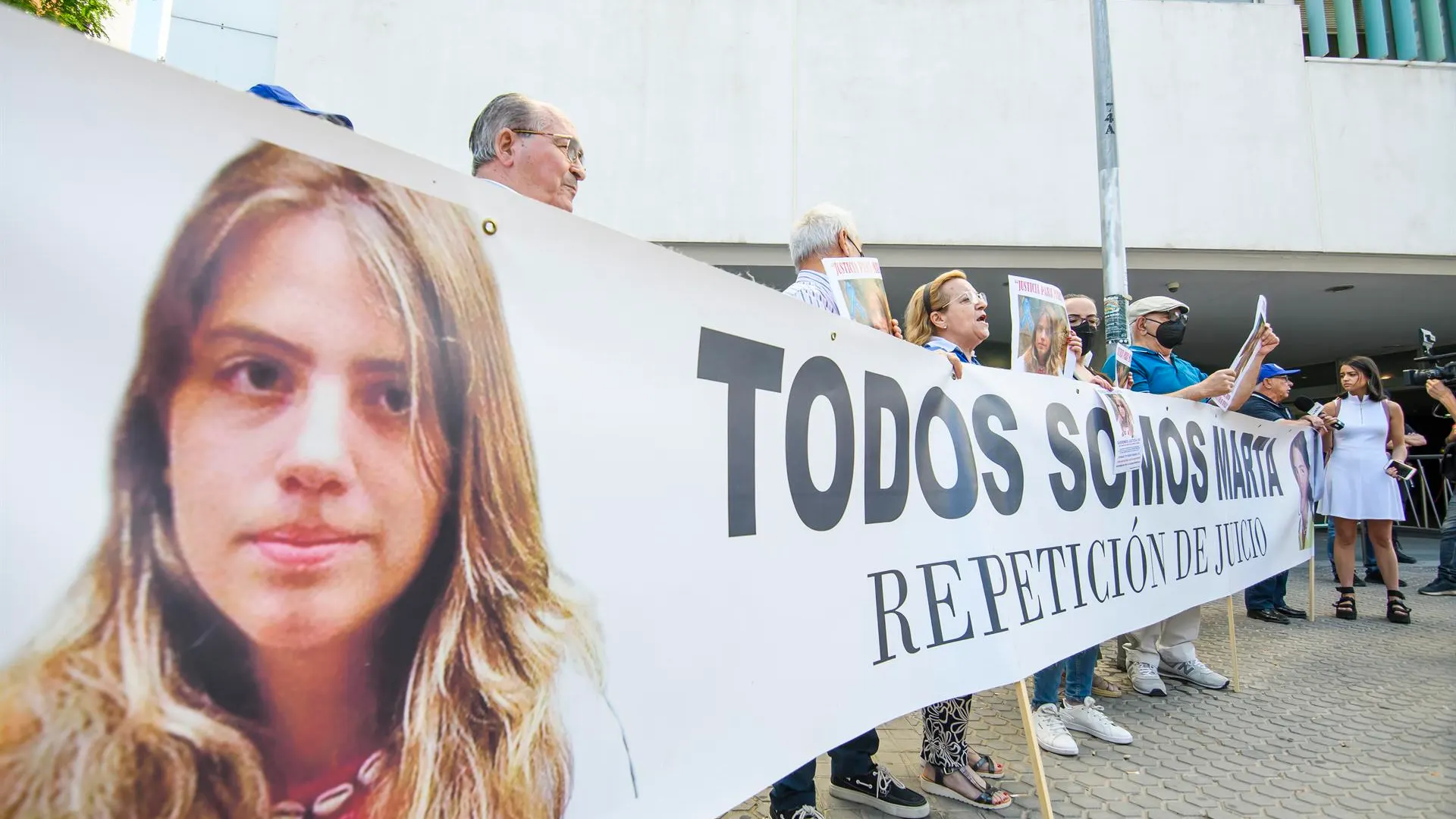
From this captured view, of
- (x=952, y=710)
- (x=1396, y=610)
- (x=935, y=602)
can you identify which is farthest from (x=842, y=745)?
(x=1396, y=610)

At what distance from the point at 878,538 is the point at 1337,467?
525 centimetres

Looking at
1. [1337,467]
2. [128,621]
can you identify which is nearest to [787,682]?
[128,621]

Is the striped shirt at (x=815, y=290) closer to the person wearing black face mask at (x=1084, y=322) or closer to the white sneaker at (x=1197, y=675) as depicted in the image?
the person wearing black face mask at (x=1084, y=322)

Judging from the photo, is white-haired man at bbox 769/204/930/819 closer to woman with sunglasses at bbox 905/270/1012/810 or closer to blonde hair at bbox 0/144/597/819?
woman with sunglasses at bbox 905/270/1012/810

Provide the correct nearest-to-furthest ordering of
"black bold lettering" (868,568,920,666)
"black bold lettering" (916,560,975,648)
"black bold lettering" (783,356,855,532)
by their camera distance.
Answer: "black bold lettering" (783,356,855,532), "black bold lettering" (868,568,920,666), "black bold lettering" (916,560,975,648)

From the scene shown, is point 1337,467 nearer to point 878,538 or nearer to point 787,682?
point 878,538

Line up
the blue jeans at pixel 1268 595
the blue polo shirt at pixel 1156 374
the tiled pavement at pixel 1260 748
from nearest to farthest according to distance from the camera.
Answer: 1. the tiled pavement at pixel 1260 748
2. the blue polo shirt at pixel 1156 374
3. the blue jeans at pixel 1268 595

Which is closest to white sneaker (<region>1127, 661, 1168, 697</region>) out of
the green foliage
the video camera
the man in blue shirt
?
the man in blue shirt

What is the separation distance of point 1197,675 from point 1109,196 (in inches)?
143

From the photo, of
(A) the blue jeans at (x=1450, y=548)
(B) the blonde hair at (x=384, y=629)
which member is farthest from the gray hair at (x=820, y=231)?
(A) the blue jeans at (x=1450, y=548)

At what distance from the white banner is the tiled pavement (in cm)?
91

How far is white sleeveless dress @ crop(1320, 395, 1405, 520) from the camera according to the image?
4.84 m

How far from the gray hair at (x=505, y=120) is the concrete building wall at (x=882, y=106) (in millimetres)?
5567

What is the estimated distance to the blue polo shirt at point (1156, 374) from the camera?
11.2 feet
